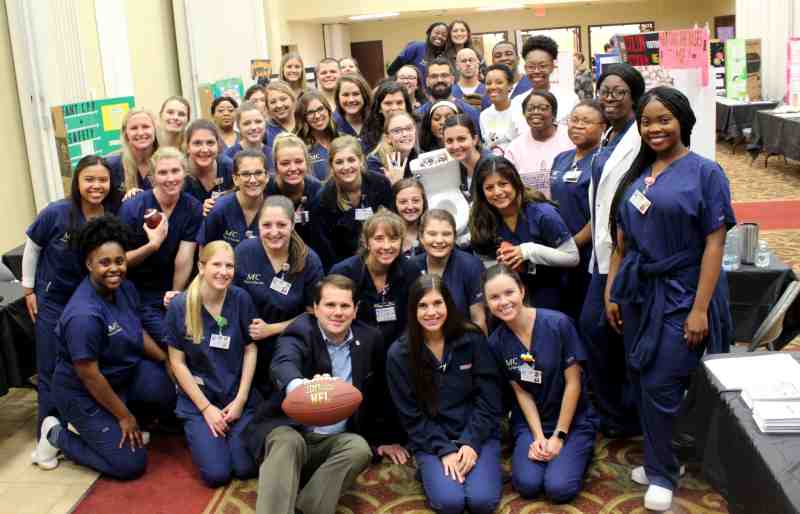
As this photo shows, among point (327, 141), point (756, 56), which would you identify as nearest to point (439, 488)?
point (327, 141)

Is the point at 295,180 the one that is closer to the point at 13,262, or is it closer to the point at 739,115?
the point at 13,262

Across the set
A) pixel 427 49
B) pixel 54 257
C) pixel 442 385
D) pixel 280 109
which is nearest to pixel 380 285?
pixel 442 385

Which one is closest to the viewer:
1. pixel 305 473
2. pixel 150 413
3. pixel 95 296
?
pixel 305 473

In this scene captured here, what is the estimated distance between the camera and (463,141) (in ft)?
14.2

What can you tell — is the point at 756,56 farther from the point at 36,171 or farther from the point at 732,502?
the point at 732,502

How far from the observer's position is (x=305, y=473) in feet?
11.7

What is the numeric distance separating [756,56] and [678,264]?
36.9 feet

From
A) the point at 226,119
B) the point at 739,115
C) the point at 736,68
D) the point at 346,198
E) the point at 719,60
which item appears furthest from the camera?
the point at 719,60

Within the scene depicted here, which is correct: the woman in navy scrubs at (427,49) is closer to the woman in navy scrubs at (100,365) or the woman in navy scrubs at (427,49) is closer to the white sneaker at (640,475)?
the woman in navy scrubs at (100,365)

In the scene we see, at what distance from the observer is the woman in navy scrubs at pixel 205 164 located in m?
4.52

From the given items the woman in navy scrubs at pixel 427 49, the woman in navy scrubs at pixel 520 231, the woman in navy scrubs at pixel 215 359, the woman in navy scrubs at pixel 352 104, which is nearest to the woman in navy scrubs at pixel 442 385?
the woman in navy scrubs at pixel 520 231

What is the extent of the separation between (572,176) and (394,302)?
1052 millimetres

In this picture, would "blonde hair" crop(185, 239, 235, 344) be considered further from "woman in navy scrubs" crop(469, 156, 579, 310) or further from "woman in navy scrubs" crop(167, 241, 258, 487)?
"woman in navy scrubs" crop(469, 156, 579, 310)

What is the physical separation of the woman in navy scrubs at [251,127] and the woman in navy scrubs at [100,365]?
133 cm
